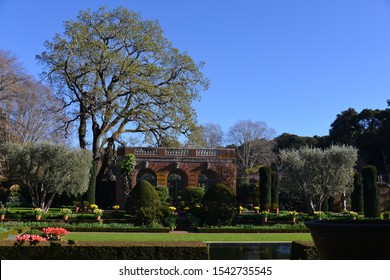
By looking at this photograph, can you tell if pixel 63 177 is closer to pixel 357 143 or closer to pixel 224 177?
pixel 224 177

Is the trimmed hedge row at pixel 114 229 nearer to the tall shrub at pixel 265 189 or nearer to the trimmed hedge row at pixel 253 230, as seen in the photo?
the trimmed hedge row at pixel 253 230

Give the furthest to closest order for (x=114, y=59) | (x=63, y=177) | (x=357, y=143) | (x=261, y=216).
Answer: (x=357, y=143), (x=114, y=59), (x=63, y=177), (x=261, y=216)

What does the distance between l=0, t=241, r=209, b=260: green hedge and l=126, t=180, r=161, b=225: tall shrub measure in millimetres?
11700

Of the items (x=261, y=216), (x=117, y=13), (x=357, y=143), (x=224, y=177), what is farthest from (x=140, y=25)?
(x=357, y=143)

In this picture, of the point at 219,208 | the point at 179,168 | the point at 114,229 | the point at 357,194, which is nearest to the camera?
the point at 114,229

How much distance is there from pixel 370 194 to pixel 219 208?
1295cm

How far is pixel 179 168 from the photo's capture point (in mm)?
35344

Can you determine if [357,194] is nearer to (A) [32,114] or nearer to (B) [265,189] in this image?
(B) [265,189]

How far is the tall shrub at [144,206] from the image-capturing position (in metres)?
22.9

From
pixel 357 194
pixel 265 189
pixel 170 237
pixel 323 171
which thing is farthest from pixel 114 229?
pixel 357 194

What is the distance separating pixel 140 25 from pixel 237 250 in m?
25.5

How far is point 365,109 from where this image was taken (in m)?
55.7

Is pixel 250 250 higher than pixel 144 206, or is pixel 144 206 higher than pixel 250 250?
pixel 144 206

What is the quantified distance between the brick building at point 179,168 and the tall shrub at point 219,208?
38.4 feet
